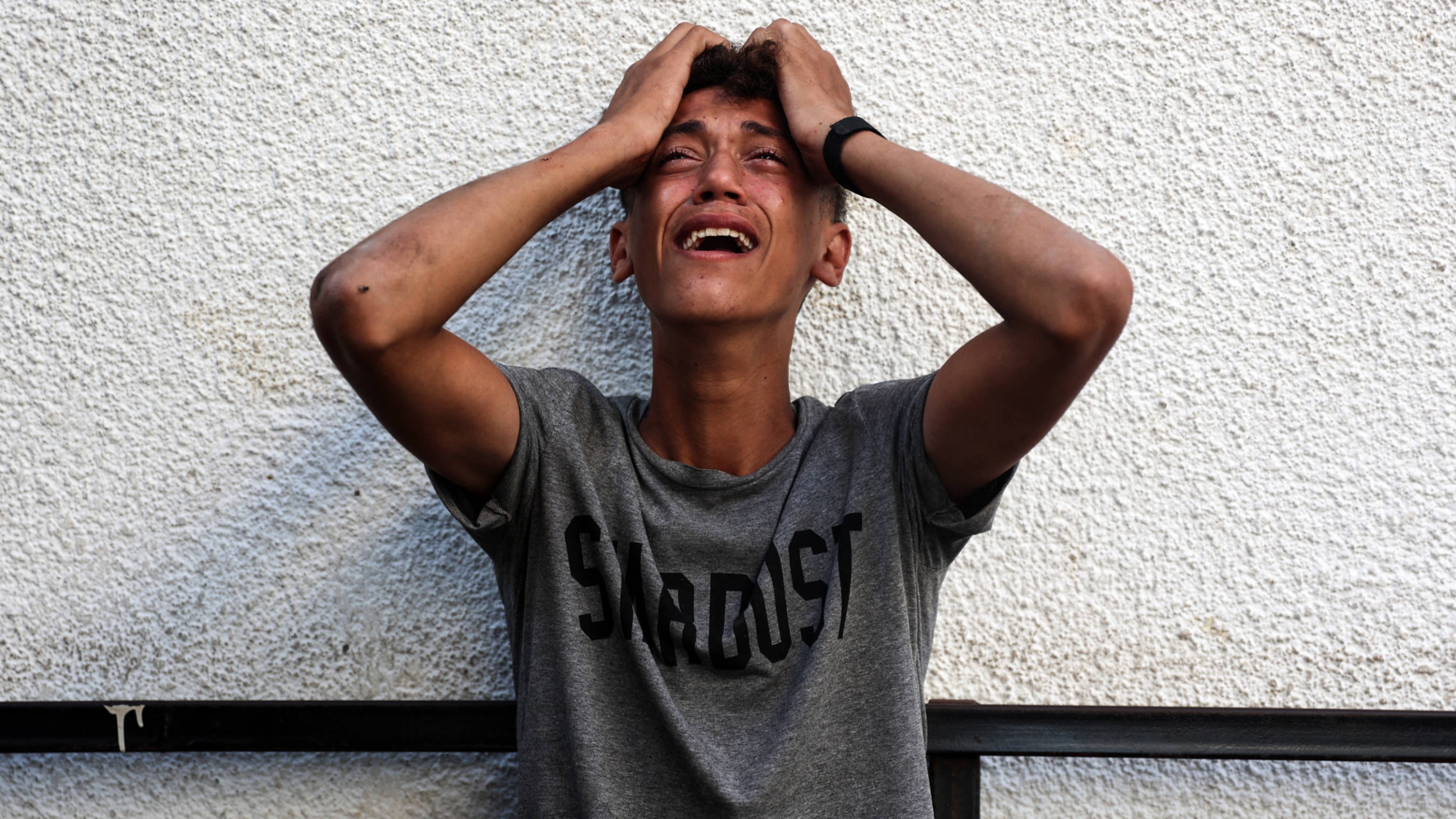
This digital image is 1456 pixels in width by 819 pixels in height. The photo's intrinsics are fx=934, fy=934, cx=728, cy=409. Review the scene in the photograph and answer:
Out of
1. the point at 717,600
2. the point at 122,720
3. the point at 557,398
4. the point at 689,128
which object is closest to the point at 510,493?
the point at 557,398

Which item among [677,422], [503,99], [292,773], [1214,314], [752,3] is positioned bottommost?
[292,773]

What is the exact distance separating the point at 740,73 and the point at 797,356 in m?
0.34

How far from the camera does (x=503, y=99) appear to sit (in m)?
1.17

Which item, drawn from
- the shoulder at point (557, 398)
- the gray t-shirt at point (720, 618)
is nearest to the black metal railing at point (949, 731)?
the gray t-shirt at point (720, 618)

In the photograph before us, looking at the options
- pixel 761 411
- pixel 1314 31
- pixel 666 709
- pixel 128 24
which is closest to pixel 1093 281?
pixel 761 411

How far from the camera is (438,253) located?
829 millimetres

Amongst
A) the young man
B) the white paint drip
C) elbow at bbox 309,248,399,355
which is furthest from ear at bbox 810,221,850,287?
the white paint drip

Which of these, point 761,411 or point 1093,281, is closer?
point 1093,281

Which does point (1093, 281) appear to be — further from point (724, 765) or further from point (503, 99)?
point (503, 99)

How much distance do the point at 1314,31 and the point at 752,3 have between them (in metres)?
0.69

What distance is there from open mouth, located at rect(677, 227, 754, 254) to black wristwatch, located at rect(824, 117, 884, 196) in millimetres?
111

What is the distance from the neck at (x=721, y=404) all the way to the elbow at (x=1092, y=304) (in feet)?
1.11

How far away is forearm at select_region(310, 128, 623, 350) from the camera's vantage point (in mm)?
793

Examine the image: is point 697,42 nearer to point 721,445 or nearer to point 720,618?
point 721,445
